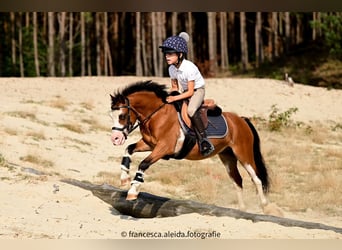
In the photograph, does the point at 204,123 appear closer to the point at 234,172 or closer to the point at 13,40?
the point at 234,172

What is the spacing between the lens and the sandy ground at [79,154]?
7.92 meters

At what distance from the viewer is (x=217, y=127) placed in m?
8.41

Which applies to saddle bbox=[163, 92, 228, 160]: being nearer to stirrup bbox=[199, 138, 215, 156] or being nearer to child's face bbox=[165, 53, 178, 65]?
stirrup bbox=[199, 138, 215, 156]

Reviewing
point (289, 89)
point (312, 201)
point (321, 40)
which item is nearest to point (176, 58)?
point (312, 201)

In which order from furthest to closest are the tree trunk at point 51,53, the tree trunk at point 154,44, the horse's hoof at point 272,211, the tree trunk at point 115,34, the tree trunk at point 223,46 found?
1. the tree trunk at point 115,34
2. the tree trunk at point 223,46
3. the tree trunk at point 51,53
4. the tree trunk at point 154,44
5. the horse's hoof at point 272,211

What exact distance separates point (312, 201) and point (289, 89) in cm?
797

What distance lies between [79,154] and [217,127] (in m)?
4.79

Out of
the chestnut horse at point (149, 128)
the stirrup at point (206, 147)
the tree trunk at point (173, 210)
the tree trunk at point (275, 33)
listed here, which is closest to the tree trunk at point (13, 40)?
the tree trunk at point (275, 33)

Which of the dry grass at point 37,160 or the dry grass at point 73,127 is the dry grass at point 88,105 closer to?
the dry grass at point 73,127

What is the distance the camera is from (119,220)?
8211mm

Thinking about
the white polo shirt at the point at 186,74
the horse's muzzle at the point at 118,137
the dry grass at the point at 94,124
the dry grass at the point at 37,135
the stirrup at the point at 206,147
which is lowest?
the dry grass at the point at 94,124

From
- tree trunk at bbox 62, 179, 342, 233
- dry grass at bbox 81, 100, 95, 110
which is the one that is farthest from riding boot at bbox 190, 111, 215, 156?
dry grass at bbox 81, 100, 95, 110

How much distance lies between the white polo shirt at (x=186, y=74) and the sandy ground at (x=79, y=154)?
1.65 m

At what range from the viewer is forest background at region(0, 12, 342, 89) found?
23.8m
